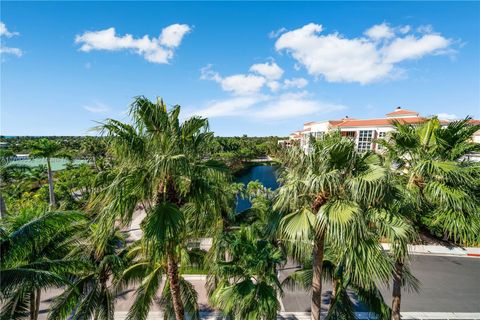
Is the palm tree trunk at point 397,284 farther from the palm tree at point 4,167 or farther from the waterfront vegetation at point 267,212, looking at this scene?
the palm tree at point 4,167

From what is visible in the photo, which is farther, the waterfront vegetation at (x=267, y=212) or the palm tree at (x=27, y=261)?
the palm tree at (x=27, y=261)

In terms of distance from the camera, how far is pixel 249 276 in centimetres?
538

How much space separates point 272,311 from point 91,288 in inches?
213

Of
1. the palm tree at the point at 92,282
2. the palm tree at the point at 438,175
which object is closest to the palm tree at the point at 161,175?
the palm tree at the point at 92,282

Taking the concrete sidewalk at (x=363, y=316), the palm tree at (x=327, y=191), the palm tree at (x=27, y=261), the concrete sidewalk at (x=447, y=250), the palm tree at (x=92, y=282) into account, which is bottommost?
the concrete sidewalk at (x=363, y=316)

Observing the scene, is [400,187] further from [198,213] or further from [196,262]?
[196,262]

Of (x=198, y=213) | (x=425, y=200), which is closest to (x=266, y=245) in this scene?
(x=198, y=213)

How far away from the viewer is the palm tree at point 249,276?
5.07 metres

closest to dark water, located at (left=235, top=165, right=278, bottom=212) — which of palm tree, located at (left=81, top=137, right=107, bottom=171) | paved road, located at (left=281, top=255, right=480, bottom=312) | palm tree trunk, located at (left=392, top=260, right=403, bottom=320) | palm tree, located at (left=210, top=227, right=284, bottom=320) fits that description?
palm tree, located at (left=81, top=137, right=107, bottom=171)

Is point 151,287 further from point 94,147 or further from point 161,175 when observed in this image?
point 94,147

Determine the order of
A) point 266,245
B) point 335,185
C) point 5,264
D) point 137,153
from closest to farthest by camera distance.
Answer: point 335,185 < point 137,153 < point 5,264 < point 266,245

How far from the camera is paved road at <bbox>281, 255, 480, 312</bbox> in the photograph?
10.3 metres

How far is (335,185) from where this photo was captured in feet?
13.2

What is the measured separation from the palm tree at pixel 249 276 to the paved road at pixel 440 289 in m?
5.93
